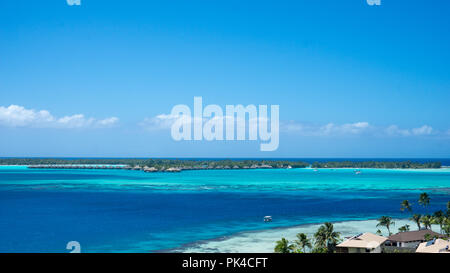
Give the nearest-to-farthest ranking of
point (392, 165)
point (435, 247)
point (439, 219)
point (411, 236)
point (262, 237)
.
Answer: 1. point (435, 247)
2. point (411, 236)
3. point (439, 219)
4. point (262, 237)
5. point (392, 165)

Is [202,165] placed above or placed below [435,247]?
below

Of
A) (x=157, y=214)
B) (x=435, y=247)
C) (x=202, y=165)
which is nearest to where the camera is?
(x=435, y=247)

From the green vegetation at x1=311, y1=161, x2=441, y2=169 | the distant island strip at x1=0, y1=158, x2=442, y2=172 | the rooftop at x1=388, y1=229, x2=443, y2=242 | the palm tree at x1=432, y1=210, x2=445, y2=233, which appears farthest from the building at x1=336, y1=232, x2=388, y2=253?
the green vegetation at x1=311, y1=161, x2=441, y2=169

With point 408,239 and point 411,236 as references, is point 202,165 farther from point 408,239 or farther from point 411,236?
point 408,239

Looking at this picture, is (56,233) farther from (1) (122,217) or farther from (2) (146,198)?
(2) (146,198)

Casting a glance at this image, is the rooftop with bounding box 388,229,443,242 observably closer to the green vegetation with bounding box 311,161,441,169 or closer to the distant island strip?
the distant island strip

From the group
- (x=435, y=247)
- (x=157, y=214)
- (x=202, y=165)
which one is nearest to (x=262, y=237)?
(x=435, y=247)

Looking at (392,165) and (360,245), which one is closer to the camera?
(360,245)

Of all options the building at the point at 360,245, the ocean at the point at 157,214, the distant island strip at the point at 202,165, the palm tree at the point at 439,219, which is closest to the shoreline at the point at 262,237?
the ocean at the point at 157,214

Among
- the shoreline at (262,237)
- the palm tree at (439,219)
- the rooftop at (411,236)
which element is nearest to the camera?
the rooftop at (411,236)

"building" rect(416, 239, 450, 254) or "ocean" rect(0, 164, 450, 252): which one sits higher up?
"building" rect(416, 239, 450, 254)

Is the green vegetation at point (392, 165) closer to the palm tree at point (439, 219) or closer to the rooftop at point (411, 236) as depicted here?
the palm tree at point (439, 219)

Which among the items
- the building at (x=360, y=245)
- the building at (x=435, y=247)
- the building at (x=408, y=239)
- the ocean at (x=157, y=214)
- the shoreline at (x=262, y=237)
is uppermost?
the building at (x=435, y=247)

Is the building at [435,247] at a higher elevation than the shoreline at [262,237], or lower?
higher
